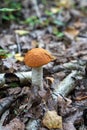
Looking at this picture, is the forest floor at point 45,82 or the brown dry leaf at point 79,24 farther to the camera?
the brown dry leaf at point 79,24

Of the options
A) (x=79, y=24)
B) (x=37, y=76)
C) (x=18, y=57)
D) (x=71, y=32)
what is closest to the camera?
(x=37, y=76)

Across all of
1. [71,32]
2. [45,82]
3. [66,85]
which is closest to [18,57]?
[45,82]

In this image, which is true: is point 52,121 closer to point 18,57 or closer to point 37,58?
point 37,58

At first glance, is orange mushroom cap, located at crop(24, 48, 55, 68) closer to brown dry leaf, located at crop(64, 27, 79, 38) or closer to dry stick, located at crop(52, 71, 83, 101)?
dry stick, located at crop(52, 71, 83, 101)

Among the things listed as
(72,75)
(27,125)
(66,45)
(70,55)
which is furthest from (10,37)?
(27,125)

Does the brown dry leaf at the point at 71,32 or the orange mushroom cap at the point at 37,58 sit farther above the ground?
the orange mushroom cap at the point at 37,58

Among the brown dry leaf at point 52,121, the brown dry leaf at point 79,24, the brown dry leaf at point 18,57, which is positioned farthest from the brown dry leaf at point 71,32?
the brown dry leaf at point 52,121

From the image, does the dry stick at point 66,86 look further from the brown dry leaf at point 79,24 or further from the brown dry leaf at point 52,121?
the brown dry leaf at point 79,24
